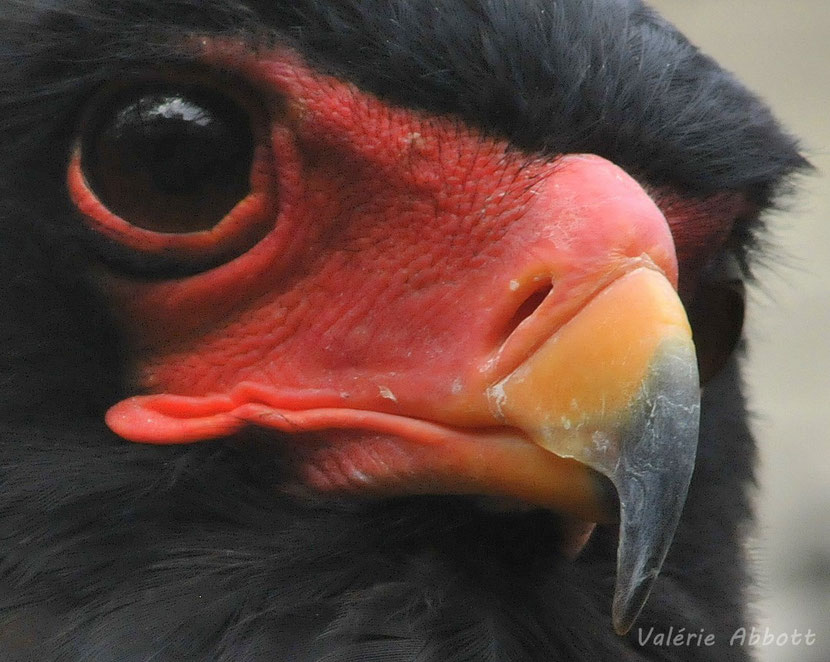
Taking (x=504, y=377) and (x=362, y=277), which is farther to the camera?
(x=362, y=277)

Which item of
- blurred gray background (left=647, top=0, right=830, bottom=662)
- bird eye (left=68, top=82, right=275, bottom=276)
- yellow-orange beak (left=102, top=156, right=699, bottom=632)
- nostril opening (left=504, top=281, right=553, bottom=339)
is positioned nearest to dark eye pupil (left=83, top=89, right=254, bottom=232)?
bird eye (left=68, top=82, right=275, bottom=276)

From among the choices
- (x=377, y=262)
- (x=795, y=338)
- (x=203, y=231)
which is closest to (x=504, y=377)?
(x=377, y=262)

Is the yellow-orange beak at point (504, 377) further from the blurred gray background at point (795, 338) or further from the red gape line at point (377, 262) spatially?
the blurred gray background at point (795, 338)

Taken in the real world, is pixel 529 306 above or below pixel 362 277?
above

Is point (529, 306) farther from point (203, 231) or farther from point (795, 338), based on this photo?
point (795, 338)

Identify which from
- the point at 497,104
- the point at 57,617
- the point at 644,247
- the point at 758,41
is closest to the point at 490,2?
the point at 497,104

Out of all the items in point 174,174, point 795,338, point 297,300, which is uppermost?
point 174,174

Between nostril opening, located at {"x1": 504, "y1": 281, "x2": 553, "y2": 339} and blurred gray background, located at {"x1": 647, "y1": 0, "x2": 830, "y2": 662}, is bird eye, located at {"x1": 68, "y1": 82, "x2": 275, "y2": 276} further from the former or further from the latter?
blurred gray background, located at {"x1": 647, "y1": 0, "x2": 830, "y2": 662}

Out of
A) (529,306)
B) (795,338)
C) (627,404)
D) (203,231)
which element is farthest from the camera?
(795,338)
